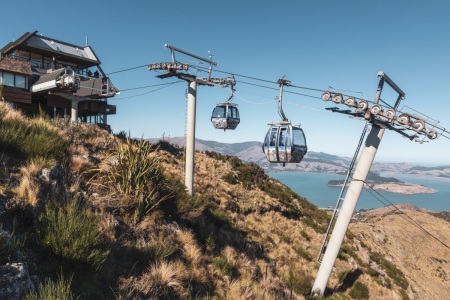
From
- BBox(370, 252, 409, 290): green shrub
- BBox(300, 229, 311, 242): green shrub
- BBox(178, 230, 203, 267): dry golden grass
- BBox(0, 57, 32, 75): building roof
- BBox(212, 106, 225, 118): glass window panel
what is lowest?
BBox(370, 252, 409, 290): green shrub

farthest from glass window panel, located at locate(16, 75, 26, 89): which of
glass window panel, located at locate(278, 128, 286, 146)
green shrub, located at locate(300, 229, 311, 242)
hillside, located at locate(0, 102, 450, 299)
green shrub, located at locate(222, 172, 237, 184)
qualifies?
green shrub, located at locate(300, 229, 311, 242)

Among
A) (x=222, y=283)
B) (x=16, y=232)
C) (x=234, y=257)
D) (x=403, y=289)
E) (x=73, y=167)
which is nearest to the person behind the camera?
(x=16, y=232)

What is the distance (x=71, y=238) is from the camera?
5.28m

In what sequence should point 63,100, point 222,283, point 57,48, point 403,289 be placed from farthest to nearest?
point 57,48 < point 63,100 < point 403,289 < point 222,283

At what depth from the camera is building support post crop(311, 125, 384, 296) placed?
12.6 m

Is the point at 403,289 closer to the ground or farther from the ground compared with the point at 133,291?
closer to the ground

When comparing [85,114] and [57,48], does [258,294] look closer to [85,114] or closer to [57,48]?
[85,114]

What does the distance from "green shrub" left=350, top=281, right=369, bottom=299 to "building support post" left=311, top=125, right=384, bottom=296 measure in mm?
3384

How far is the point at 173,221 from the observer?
30.2ft

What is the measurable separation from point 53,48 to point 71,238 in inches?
1210

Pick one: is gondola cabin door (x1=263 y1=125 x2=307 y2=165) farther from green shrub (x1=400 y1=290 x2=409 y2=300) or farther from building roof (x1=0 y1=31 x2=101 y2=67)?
building roof (x1=0 y1=31 x2=101 y2=67)

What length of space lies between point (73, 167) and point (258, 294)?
657 centimetres

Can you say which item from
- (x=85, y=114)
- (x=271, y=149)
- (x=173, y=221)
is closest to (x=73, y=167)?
(x=173, y=221)

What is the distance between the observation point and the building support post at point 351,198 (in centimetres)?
1259
